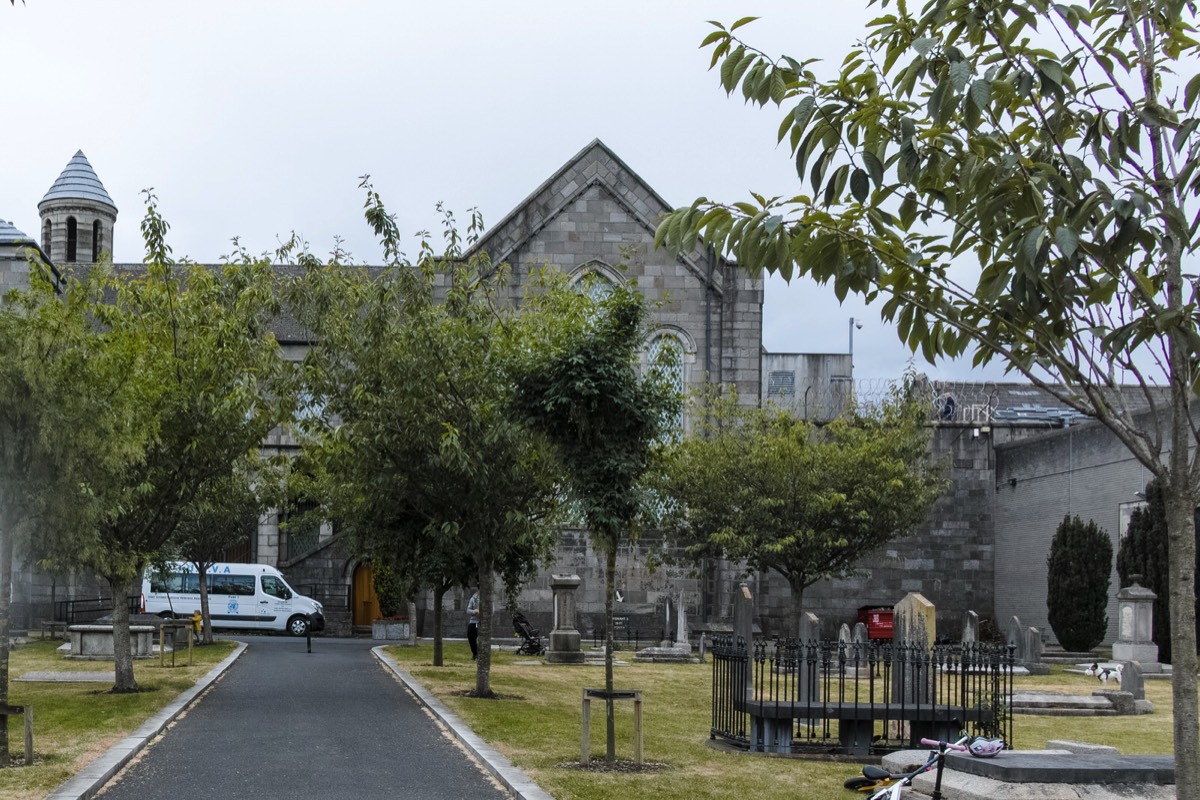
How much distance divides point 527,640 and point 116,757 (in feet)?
70.8

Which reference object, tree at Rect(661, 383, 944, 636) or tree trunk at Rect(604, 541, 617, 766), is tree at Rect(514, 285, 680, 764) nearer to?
tree trunk at Rect(604, 541, 617, 766)

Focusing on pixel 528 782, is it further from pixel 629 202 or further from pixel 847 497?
pixel 629 202

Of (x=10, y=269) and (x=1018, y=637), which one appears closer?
(x=1018, y=637)

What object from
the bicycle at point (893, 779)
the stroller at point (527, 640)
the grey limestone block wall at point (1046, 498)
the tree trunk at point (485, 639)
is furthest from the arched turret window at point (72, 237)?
the bicycle at point (893, 779)

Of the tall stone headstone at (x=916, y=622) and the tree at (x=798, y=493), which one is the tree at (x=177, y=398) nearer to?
the tall stone headstone at (x=916, y=622)

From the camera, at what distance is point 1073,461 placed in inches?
1543

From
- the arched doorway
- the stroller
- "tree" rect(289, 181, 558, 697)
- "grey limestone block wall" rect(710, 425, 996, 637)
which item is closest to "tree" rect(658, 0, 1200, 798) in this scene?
"tree" rect(289, 181, 558, 697)

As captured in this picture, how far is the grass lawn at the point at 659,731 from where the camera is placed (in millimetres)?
12820

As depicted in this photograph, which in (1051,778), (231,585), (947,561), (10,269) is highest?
(10,269)

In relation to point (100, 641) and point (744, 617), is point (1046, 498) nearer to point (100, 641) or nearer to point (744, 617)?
point (100, 641)

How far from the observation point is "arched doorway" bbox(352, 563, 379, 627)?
4884cm

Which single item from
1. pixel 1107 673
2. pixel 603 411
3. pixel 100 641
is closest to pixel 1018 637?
pixel 1107 673

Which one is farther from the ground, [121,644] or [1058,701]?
[121,644]

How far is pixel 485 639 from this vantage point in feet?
72.4
